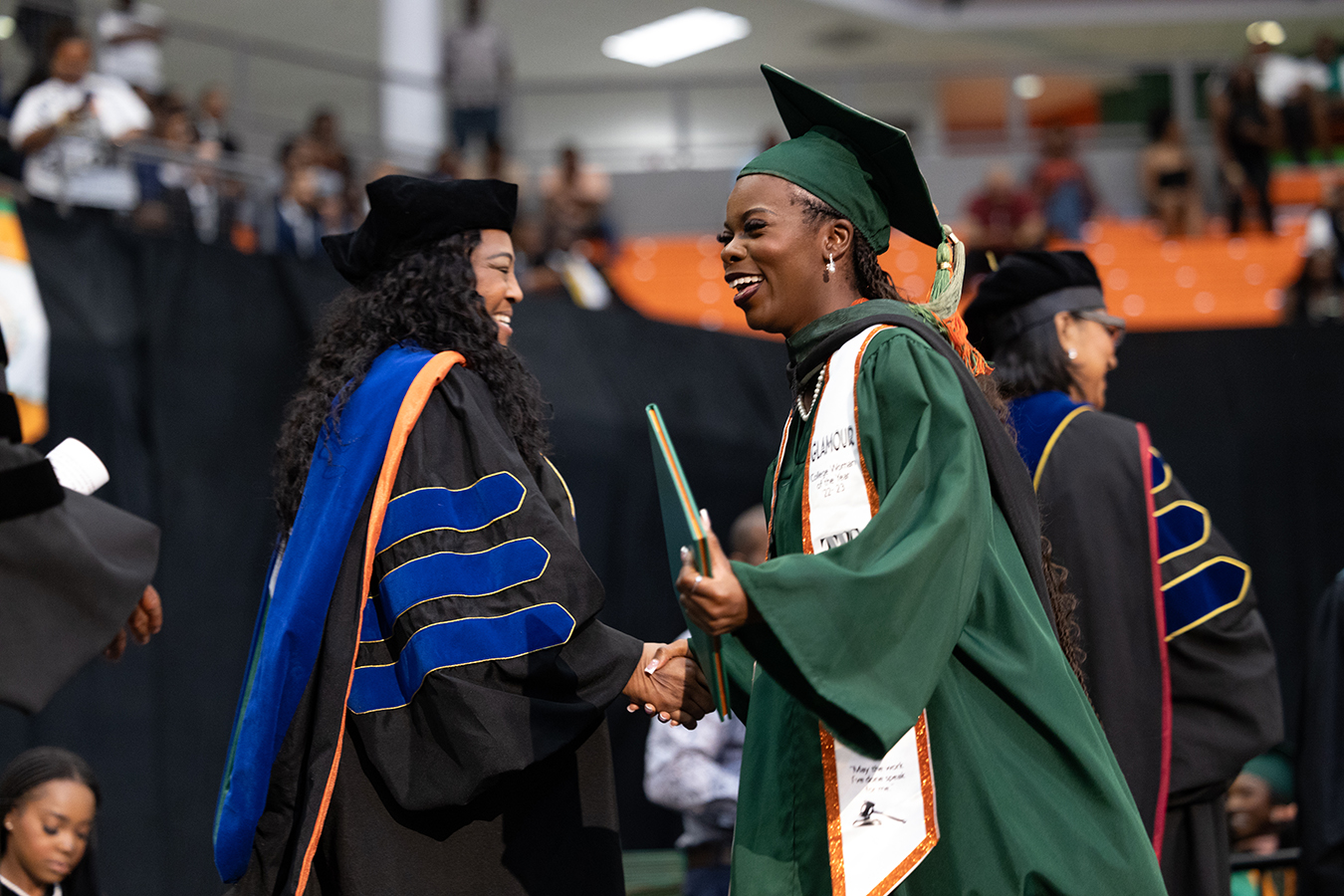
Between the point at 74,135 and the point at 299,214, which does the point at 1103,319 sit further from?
the point at 299,214

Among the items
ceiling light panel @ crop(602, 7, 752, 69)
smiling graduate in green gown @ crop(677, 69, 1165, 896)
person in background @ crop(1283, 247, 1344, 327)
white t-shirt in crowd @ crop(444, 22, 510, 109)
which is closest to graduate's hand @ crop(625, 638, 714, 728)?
smiling graduate in green gown @ crop(677, 69, 1165, 896)

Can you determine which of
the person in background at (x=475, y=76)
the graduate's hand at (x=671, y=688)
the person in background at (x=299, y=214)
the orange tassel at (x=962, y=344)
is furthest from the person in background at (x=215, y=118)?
the orange tassel at (x=962, y=344)

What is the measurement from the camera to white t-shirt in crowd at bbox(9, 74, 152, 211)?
20.6ft

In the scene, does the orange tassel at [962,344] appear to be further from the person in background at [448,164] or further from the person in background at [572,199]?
the person in background at [572,199]

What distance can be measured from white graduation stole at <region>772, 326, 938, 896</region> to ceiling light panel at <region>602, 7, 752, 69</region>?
51.5 ft

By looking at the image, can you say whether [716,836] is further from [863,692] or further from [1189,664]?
[863,692]

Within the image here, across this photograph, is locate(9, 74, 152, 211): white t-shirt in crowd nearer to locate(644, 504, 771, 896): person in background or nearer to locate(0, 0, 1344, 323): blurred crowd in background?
locate(0, 0, 1344, 323): blurred crowd in background

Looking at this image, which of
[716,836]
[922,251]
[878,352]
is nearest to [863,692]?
[878,352]

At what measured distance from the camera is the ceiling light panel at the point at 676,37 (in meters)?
17.2

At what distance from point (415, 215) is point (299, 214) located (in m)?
5.23

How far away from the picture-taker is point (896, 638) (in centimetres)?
188

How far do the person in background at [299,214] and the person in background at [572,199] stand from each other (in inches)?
97.1

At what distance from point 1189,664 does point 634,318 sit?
4.82 meters

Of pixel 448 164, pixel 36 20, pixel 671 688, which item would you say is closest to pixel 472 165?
pixel 448 164
